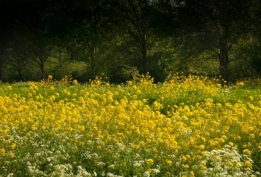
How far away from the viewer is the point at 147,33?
26594 millimetres

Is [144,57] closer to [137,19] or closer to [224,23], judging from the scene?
[137,19]

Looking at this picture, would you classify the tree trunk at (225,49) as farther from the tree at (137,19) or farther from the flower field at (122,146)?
the flower field at (122,146)

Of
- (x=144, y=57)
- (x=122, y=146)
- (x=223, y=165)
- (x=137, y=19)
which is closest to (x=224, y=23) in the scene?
(x=144, y=57)

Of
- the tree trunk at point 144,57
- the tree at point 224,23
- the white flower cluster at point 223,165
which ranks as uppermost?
the tree at point 224,23

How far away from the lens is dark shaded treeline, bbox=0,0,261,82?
2169cm

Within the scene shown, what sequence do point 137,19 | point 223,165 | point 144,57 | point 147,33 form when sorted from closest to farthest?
1. point 223,165
2. point 144,57
3. point 137,19
4. point 147,33

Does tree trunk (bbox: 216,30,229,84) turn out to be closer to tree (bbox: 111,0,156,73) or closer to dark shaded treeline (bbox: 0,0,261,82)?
dark shaded treeline (bbox: 0,0,261,82)

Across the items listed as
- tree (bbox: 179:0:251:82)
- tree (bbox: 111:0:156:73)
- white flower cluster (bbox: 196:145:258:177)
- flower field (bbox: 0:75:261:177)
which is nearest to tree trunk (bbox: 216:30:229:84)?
tree (bbox: 179:0:251:82)

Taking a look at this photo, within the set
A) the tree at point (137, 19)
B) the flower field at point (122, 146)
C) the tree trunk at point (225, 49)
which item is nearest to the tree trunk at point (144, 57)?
the tree at point (137, 19)

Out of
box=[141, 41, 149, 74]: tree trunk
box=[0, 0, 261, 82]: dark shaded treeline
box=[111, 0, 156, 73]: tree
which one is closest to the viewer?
box=[0, 0, 261, 82]: dark shaded treeline

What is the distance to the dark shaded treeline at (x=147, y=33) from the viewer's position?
21688 millimetres

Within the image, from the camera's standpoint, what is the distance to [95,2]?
27.1 meters

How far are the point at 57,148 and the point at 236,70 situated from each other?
2023cm

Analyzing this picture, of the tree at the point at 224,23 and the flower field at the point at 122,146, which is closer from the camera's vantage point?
the flower field at the point at 122,146
